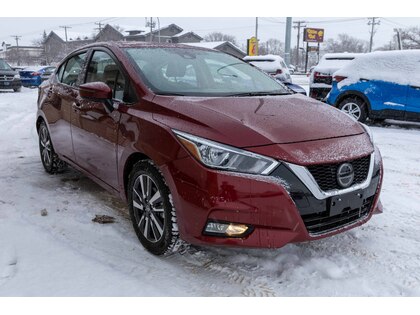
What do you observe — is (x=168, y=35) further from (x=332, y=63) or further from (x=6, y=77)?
(x=332, y=63)

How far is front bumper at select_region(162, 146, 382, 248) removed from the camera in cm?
238

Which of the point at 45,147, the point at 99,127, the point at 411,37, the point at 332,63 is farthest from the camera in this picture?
the point at 411,37

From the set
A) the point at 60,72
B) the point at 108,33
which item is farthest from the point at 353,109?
the point at 108,33

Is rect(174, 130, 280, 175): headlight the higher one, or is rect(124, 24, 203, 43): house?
rect(124, 24, 203, 43): house

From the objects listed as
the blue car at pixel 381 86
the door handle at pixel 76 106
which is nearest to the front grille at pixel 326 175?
the door handle at pixel 76 106

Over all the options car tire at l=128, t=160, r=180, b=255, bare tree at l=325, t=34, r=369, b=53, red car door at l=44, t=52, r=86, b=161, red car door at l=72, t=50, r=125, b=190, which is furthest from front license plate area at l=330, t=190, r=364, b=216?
bare tree at l=325, t=34, r=369, b=53

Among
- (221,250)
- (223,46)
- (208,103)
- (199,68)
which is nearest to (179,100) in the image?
(208,103)

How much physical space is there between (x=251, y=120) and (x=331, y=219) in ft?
2.69

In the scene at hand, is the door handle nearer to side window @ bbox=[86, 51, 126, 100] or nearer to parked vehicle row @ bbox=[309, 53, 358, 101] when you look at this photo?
side window @ bbox=[86, 51, 126, 100]

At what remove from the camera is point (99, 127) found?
3447 mm

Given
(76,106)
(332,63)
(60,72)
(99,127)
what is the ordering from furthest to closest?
(332,63), (60,72), (76,106), (99,127)

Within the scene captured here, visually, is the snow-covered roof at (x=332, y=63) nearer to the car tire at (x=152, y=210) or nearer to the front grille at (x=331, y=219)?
the front grille at (x=331, y=219)

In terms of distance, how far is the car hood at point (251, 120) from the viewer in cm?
250

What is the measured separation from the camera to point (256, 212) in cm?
240
